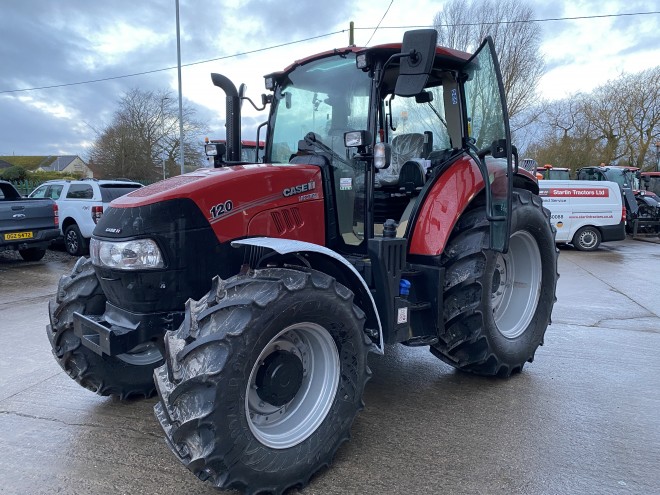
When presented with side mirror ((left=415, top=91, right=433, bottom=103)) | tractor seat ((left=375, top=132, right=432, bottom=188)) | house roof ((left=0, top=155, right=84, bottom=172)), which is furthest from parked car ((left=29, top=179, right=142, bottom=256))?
house roof ((left=0, top=155, right=84, bottom=172))

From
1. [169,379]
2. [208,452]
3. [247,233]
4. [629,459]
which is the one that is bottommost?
[629,459]

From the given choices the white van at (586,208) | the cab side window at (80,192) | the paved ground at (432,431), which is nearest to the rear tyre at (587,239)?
the white van at (586,208)

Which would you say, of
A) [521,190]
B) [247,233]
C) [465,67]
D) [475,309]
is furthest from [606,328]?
[247,233]

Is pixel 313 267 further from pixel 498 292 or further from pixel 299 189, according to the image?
pixel 498 292

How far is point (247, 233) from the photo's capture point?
119 inches

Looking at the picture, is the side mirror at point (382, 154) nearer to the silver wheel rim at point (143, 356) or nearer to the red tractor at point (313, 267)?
the red tractor at point (313, 267)

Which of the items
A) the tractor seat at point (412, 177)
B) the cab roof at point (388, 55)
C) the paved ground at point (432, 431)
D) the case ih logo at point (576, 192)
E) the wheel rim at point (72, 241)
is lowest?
the paved ground at point (432, 431)

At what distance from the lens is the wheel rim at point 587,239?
1384 cm

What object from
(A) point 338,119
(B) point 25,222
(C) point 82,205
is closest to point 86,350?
(A) point 338,119

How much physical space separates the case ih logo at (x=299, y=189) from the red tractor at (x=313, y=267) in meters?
0.01

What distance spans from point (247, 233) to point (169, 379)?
0.96m

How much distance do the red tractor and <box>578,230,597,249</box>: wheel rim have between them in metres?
10.5

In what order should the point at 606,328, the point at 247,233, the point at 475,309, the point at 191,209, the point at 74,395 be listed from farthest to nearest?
the point at 606,328 < the point at 74,395 < the point at 475,309 < the point at 247,233 < the point at 191,209

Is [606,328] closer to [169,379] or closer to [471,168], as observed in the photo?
[471,168]
